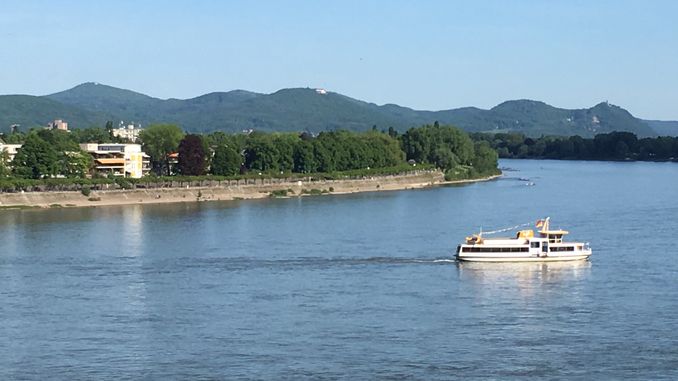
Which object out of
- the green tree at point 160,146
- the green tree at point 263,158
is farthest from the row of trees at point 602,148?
the green tree at point 160,146

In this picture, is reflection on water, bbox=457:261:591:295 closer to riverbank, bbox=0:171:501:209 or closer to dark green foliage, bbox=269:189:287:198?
riverbank, bbox=0:171:501:209

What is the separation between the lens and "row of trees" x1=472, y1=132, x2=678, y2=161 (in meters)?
86.1

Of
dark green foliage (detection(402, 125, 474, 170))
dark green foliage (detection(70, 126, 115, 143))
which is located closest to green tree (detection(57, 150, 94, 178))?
dark green foliage (detection(70, 126, 115, 143))

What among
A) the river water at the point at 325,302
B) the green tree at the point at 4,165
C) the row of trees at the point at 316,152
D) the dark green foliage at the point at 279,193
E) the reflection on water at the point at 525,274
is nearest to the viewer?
the river water at the point at 325,302

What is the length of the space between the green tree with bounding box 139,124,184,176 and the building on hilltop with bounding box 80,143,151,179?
120 inches

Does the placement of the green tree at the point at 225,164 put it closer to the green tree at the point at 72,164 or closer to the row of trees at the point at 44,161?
the row of trees at the point at 44,161

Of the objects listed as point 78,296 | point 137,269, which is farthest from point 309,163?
point 78,296

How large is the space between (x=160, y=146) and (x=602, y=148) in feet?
159

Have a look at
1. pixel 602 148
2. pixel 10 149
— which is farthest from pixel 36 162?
pixel 602 148

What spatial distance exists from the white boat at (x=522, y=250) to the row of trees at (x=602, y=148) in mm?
65341

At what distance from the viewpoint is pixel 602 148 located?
88.6m

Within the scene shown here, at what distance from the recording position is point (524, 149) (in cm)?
9569

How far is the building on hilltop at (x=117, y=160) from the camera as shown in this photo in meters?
43.2

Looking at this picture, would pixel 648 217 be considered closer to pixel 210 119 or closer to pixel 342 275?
pixel 342 275
